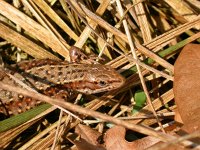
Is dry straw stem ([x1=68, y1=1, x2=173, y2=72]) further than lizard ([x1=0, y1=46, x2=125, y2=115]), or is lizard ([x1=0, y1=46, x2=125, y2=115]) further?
lizard ([x1=0, y1=46, x2=125, y2=115])

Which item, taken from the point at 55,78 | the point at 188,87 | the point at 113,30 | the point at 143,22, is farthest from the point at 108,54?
the point at 188,87

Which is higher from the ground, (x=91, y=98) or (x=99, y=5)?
(x=99, y=5)

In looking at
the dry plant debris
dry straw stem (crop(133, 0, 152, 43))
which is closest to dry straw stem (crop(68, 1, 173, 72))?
the dry plant debris

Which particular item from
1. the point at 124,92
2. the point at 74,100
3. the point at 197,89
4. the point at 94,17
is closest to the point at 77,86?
the point at 74,100

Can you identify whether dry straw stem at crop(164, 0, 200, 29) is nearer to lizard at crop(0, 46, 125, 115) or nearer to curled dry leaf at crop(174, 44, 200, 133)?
curled dry leaf at crop(174, 44, 200, 133)

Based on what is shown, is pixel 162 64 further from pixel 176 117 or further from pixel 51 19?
pixel 51 19

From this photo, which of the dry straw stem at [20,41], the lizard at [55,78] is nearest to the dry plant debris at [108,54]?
the dry straw stem at [20,41]

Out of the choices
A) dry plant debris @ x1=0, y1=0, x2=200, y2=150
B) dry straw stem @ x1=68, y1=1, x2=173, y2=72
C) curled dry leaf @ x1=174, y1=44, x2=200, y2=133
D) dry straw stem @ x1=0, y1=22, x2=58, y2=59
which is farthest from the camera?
dry straw stem @ x1=0, y1=22, x2=58, y2=59

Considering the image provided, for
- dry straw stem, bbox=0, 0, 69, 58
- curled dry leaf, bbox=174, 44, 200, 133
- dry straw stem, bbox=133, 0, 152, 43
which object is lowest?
curled dry leaf, bbox=174, 44, 200, 133
